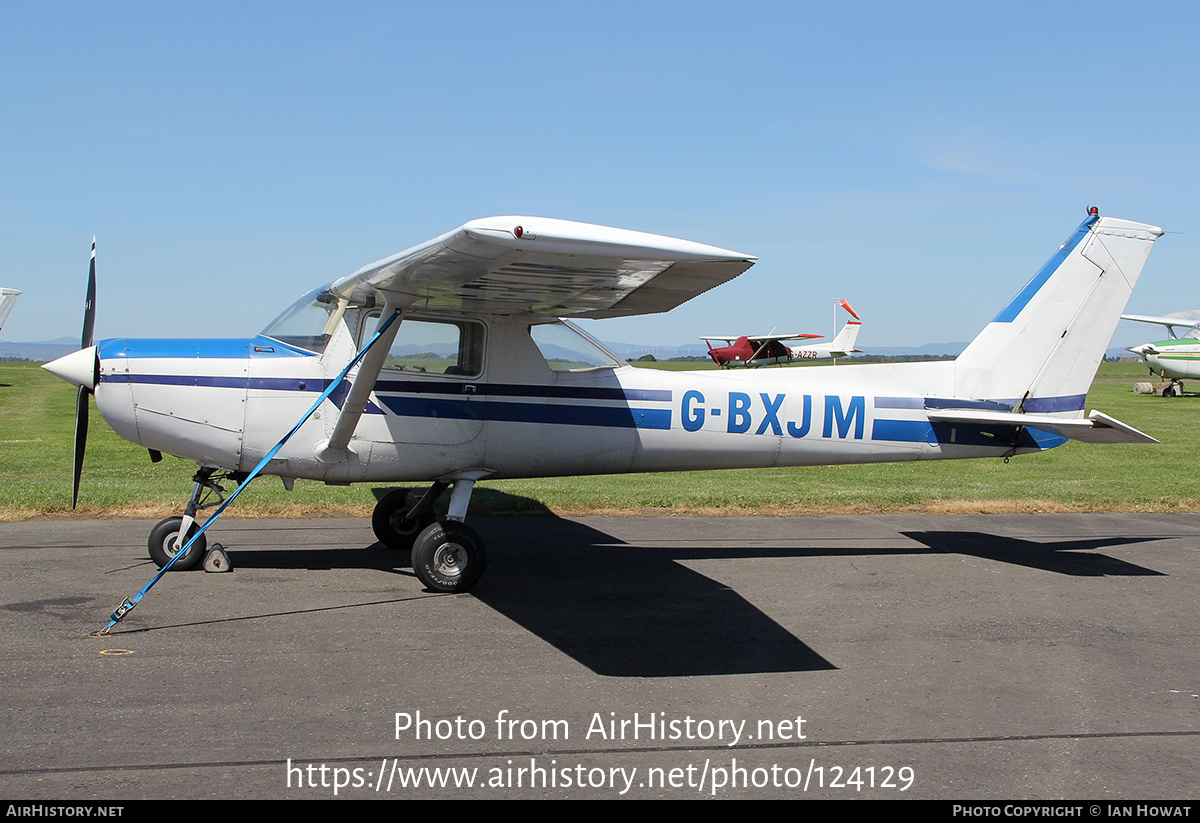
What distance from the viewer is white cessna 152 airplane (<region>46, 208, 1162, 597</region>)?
707 cm

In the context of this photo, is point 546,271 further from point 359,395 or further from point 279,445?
point 279,445

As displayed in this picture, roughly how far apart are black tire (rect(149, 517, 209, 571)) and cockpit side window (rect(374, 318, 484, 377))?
7.15 feet

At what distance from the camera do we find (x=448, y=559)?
7.08 metres

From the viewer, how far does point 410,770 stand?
3.94 metres

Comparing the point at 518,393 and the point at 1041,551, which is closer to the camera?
the point at 518,393

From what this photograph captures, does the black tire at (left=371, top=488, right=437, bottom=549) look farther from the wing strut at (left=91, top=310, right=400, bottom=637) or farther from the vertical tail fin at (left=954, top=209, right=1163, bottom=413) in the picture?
the vertical tail fin at (left=954, top=209, right=1163, bottom=413)

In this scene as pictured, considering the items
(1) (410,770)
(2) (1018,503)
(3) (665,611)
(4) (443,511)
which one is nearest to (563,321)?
(3) (665,611)

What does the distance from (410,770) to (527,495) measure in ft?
25.8

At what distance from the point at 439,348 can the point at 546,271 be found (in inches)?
83.6

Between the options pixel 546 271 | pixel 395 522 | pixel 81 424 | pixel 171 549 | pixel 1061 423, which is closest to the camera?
pixel 546 271

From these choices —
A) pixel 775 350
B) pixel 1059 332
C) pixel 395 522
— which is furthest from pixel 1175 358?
pixel 395 522

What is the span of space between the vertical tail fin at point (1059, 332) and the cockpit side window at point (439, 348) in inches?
188

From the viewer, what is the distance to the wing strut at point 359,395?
6797mm

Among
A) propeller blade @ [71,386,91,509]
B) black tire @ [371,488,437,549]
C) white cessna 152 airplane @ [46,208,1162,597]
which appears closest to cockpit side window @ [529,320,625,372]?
white cessna 152 airplane @ [46,208,1162,597]
